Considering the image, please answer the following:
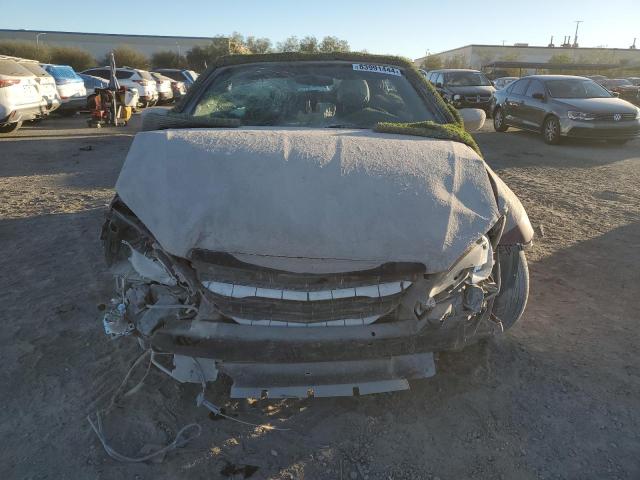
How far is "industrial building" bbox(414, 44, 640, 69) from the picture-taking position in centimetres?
7006

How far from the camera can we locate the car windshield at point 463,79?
16984 mm

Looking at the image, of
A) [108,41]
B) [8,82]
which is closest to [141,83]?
[8,82]

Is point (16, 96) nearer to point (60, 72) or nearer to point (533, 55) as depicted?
point (60, 72)

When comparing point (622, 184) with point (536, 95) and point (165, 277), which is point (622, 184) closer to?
point (536, 95)

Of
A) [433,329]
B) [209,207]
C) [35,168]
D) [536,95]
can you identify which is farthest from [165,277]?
[536,95]

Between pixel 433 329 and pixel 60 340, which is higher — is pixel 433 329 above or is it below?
above

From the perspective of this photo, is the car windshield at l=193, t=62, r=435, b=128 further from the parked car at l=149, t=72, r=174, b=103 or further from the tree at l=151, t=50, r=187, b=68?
the tree at l=151, t=50, r=187, b=68

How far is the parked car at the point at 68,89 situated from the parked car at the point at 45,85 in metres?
1.71

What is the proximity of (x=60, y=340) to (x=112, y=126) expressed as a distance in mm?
12602

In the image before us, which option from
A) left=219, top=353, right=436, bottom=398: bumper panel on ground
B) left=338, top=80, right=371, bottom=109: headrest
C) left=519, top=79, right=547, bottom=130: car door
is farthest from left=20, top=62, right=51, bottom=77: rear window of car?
left=219, top=353, right=436, bottom=398: bumper panel on ground

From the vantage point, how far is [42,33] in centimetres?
5838

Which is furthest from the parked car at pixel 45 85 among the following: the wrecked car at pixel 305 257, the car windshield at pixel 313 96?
the wrecked car at pixel 305 257

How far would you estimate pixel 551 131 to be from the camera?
37.7 ft

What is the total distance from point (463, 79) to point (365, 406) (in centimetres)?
1674
